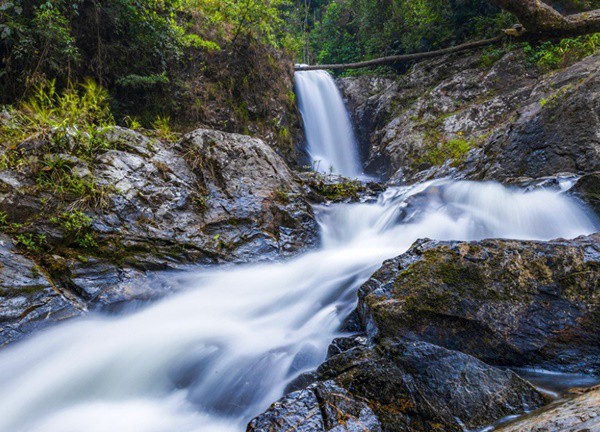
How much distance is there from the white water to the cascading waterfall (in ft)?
20.0

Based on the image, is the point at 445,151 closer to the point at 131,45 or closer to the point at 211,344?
the point at 131,45

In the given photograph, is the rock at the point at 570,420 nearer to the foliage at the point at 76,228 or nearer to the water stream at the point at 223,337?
the water stream at the point at 223,337

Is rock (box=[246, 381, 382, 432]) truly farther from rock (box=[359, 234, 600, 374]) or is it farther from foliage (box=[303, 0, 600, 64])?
foliage (box=[303, 0, 600, 64])

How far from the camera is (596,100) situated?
5.69 meters

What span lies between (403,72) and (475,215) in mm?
9696

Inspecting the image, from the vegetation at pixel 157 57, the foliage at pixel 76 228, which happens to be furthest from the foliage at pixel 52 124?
the foliage at pixel 76 228

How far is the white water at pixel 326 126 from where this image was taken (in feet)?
38.1

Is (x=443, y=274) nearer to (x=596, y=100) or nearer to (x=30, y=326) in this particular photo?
(x=30, y=326)

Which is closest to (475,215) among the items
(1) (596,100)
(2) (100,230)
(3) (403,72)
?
(1) (596,100)

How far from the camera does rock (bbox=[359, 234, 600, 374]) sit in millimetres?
2518

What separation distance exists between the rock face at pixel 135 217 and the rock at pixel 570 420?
368 cm

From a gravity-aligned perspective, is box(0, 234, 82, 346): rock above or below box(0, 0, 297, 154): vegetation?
below

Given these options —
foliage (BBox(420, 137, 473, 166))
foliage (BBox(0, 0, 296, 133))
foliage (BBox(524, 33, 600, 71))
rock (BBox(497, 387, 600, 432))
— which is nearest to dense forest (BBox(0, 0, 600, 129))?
foliage (BBox(0, 0, 296, 133))

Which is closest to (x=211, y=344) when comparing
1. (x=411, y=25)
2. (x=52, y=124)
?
(x=52, y=124)
